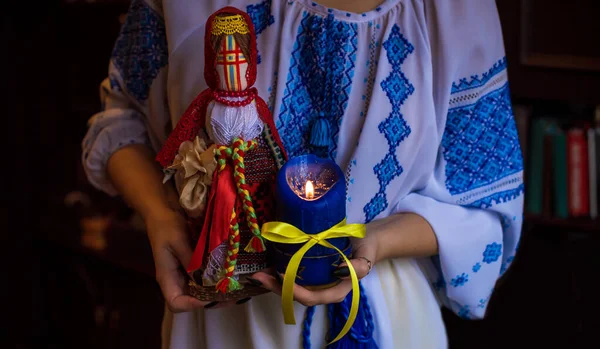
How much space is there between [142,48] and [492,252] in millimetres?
563

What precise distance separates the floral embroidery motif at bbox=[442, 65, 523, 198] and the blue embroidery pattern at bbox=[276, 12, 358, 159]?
0.16 meters

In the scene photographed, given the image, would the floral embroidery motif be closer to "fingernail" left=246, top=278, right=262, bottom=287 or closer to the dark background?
"fingernail" left=246, top=278, right=262, bottom=287

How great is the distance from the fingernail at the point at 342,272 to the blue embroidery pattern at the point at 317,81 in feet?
0.53

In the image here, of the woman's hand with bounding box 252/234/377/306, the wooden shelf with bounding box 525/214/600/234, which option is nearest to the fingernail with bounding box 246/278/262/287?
the woman's hand with bounding box 252/234/377/306

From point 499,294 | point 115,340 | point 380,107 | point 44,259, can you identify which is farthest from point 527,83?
point 44,259

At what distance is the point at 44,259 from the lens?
2316 mm

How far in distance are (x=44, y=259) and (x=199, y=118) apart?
1.93 m

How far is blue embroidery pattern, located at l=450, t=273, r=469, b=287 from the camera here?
82 centimetres

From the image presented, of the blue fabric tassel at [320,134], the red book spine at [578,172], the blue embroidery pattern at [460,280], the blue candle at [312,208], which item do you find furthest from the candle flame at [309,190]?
the red book spine at [578,172]

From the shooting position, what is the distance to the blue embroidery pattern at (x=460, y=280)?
2.70 ft

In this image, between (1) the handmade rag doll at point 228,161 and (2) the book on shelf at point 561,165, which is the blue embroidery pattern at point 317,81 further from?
(2) the book on shelf at point 561,165

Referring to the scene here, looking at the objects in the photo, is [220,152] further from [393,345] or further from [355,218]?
[393,345]

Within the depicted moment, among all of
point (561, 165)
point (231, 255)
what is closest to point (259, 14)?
point (231, 255)

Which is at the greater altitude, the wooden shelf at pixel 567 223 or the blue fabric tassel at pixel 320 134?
the blue fabric tassel at pixel 320 134
